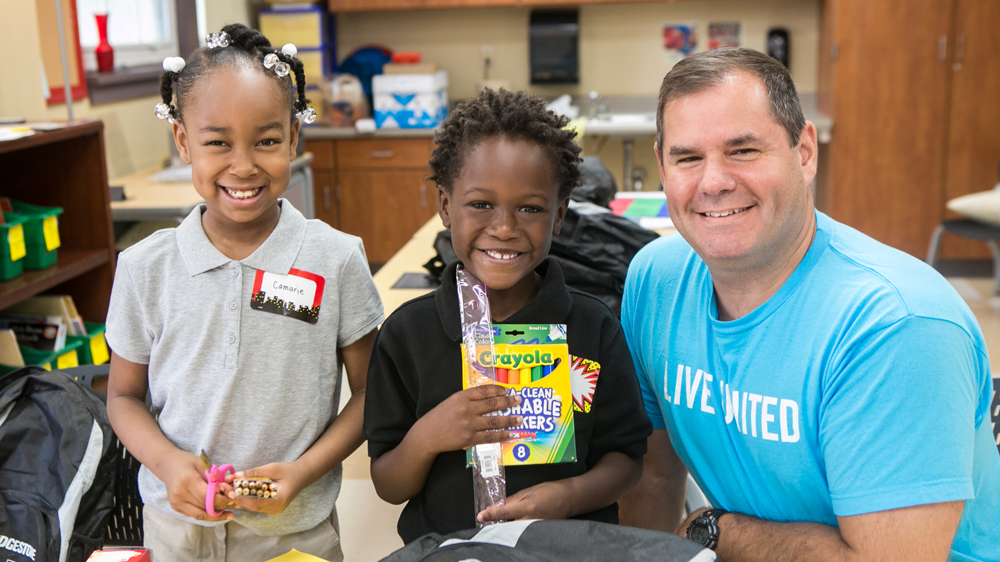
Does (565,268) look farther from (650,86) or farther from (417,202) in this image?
(650,86)

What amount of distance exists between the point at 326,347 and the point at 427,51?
484 cm

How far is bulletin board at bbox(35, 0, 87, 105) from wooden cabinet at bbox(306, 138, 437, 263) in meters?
1.79

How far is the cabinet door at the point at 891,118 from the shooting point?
15.2 feet

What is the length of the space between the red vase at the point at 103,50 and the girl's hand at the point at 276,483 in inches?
127

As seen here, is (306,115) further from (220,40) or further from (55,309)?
(55,309)

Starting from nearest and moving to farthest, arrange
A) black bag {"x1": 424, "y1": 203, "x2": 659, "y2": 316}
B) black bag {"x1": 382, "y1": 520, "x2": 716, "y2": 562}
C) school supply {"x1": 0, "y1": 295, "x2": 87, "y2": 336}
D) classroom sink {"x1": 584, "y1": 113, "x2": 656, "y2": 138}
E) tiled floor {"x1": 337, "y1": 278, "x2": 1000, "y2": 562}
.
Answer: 1. black bag {"x1": 382, "y1": 520, "x2": 716, "y2": 562}
2. tiled floor {"x1": 337, "y1": 278, "x2": 1000, "y2": 562}
3. black bag {"x1": 424, "y1": 203, "x2": 659, "y2": 316}
4. school supply {"x1": 0, "y1": 295, "x2": 87, "y2": 336}
5. classroom sink {"x1": 584, "y1": 113, "x2": 656, "y2": 138}

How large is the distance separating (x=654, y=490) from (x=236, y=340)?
723 millimetres

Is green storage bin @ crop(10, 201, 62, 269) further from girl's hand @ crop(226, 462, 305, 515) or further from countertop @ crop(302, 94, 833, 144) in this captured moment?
countertop @ crop(302, 94, 833, 144)

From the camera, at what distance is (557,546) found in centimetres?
88

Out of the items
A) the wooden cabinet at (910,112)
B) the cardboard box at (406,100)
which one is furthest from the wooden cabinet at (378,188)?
the wooden cabinet at (910,112)

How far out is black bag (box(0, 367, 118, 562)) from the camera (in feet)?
4.30

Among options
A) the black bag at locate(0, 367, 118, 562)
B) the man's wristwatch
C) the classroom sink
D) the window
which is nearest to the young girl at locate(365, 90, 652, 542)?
the man's wristwatch

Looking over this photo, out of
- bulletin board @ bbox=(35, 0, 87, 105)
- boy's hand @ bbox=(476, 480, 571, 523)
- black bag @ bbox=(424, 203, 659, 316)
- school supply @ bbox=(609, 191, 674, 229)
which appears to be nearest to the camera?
boy's hand @ bbox=(476, 480, 571, 523)

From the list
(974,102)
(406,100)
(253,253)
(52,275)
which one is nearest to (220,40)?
(253,253)
